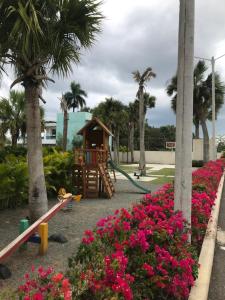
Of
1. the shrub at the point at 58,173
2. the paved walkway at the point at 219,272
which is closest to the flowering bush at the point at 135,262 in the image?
the paved walkway at the point at 219,272

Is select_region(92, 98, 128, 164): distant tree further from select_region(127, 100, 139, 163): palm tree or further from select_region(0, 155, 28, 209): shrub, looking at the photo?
select_region(0, 155, 28, 209): shrub

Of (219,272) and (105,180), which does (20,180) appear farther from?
(219,272)

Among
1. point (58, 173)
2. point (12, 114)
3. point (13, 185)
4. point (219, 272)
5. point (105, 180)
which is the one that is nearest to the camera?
point (219, 272)

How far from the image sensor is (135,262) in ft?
11.2

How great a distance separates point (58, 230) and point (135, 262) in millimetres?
4652

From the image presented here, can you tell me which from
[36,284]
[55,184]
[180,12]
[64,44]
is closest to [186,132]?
[180,12]

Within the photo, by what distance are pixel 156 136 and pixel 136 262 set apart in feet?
251

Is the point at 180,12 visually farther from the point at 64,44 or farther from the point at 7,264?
Answer: the point at 7,264

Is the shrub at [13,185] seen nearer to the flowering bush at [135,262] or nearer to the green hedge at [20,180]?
the green hedge at [20,180]

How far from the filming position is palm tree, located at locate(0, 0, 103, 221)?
21.3 ft

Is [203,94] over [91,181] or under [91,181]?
over

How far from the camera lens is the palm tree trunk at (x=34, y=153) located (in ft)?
24.8

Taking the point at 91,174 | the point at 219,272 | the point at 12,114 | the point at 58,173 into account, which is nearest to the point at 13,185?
the point at 58,173

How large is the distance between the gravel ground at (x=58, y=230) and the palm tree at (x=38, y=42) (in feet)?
2.47
